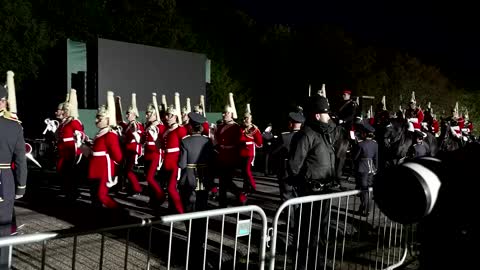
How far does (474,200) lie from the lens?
183 centimetres

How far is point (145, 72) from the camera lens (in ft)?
81.1

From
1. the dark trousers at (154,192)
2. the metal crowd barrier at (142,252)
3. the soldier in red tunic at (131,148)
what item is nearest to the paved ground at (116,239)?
the metal crowd barrier at (142,252)

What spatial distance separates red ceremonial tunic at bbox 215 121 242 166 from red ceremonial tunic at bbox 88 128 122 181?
224cm

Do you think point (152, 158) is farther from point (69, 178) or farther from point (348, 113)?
point (348, 113)

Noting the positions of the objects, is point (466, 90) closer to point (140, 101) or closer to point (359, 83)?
point (359, 83)

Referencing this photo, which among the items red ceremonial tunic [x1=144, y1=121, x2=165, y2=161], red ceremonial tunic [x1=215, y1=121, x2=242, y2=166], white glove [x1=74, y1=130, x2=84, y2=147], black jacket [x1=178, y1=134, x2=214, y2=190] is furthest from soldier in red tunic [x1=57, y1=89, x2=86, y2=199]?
black jacket [x1=178, y1=134, x2=214, y2=190]

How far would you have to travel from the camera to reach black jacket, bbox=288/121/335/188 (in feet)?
18.9

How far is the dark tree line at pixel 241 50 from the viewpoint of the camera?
30.6 m

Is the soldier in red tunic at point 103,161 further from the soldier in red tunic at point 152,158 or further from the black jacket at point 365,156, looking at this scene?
the black jacket at point 365,156

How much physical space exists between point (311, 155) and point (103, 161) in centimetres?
392

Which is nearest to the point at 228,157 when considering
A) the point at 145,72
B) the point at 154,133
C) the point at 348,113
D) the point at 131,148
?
the point at 154,133

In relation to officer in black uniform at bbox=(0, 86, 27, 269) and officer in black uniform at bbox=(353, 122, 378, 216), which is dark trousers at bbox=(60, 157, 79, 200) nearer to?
officer in black uniform at bbox=(0, 86, 27, 269)

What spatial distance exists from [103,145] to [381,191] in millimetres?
7022

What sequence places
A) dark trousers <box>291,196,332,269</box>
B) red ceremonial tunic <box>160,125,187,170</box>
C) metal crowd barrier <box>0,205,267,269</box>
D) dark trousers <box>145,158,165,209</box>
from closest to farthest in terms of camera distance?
1. dark trousers <box>291,196,332,269</box>
2. metal crowd barrier <box>0,205,267,269</box>
3. red ceremonial tunic <box>160,125,187,170</box>
4. dark trousers <box>145,158,165,209</box>
